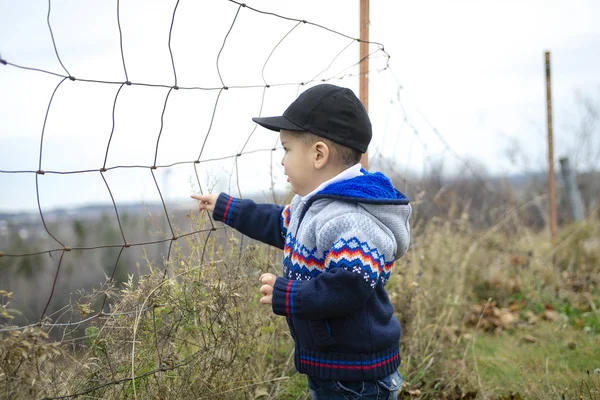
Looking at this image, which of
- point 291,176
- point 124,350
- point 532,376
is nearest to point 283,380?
point 124,350

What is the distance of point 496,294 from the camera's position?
5629 mm

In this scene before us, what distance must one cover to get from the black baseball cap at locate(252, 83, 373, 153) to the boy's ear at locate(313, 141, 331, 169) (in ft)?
0.12

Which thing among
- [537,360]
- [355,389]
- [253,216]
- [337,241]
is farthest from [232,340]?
[537,360]

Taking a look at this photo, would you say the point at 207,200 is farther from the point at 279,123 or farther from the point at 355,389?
the point at 355,389

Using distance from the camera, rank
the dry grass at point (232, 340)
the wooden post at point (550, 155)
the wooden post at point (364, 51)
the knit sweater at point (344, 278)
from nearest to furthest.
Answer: the knit sweater at point (344, 278), the dry grass at point (232, 340), the wooden post at point (364, 51), the wooden post at point (550, 155)

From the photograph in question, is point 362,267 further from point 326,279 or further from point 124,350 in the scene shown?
point 124,350

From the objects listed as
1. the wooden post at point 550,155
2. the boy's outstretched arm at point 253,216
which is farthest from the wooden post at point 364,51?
the wooden post at point 550,155

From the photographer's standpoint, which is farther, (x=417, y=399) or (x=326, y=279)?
(x=417, y=399)

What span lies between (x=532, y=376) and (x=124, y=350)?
249 centimetres

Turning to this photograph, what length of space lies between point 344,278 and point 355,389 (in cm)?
50

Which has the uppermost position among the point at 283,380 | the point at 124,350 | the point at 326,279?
the point at 326,279

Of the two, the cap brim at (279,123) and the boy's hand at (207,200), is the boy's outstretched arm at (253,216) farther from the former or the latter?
the cap brim at (279,123)

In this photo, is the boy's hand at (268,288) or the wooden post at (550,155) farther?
the wooden post at (550,155)

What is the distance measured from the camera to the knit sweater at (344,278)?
2062 millimetres
